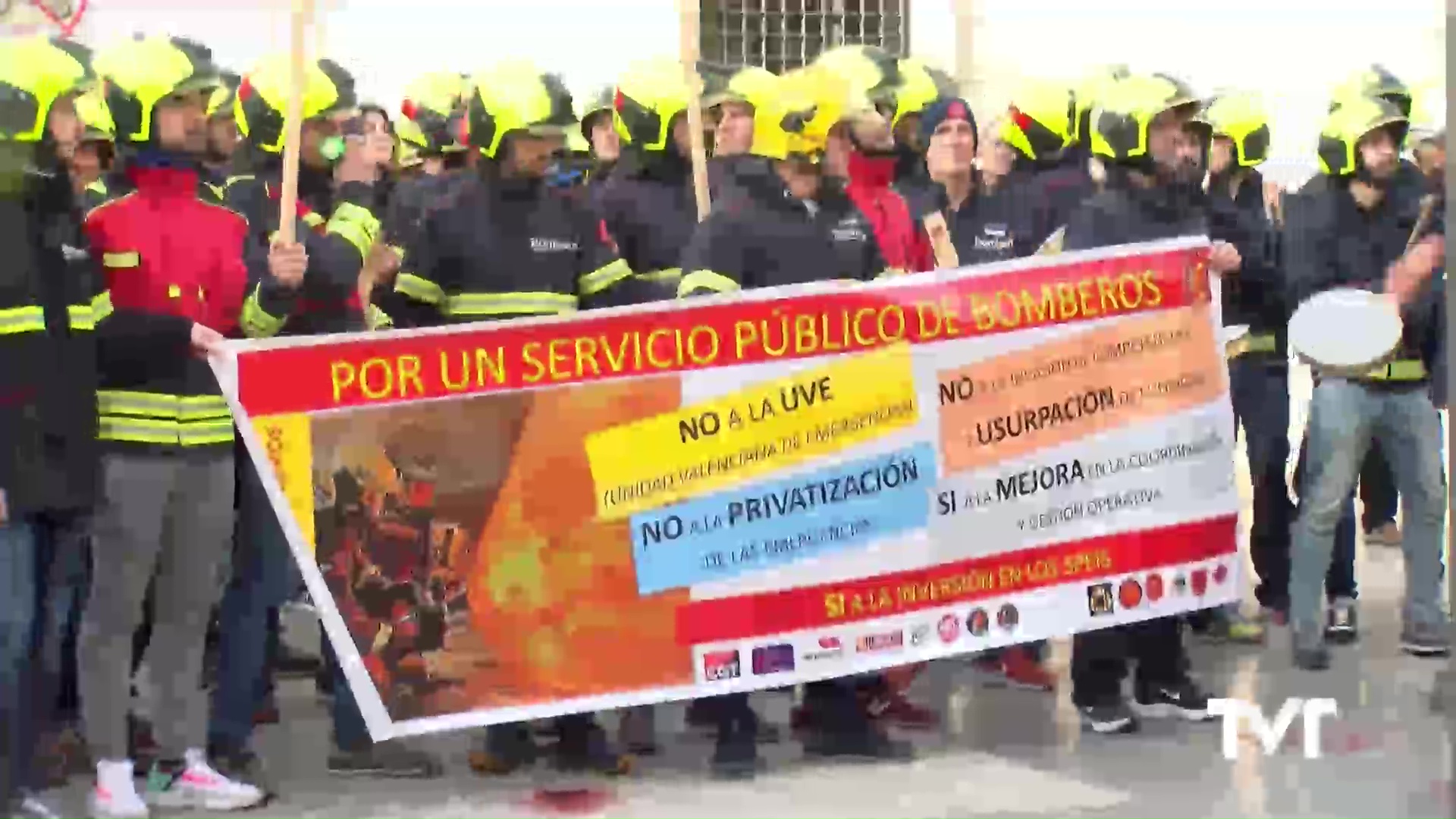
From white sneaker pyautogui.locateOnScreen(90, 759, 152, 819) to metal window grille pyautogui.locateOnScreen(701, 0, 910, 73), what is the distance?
10.6 metres

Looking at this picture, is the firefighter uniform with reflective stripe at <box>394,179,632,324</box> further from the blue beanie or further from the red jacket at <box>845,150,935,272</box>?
the blue beanie

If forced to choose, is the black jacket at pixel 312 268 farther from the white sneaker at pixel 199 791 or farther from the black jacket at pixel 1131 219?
the black jacket at pixel 1131 219

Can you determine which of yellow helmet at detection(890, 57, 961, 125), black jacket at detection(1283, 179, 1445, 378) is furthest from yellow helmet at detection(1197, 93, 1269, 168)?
yellow helmet at detection(890, 57, 961, 125)

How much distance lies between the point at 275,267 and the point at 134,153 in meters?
0.48

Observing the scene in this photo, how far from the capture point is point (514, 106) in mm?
6449

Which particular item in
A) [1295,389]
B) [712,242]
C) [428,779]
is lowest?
[428,779]

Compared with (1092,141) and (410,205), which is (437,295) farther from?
(1092,141)

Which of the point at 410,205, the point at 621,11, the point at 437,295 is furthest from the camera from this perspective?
the point at 621,11

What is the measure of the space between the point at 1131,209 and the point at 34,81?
3.29m

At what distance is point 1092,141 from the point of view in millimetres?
7277

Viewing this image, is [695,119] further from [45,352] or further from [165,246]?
[45,352]

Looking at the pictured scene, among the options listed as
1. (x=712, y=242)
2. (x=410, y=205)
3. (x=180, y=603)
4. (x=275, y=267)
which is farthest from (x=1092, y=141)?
(x=180, y=603)

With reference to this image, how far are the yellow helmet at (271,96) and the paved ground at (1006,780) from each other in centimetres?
207

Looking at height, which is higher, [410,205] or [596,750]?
[410,205]
